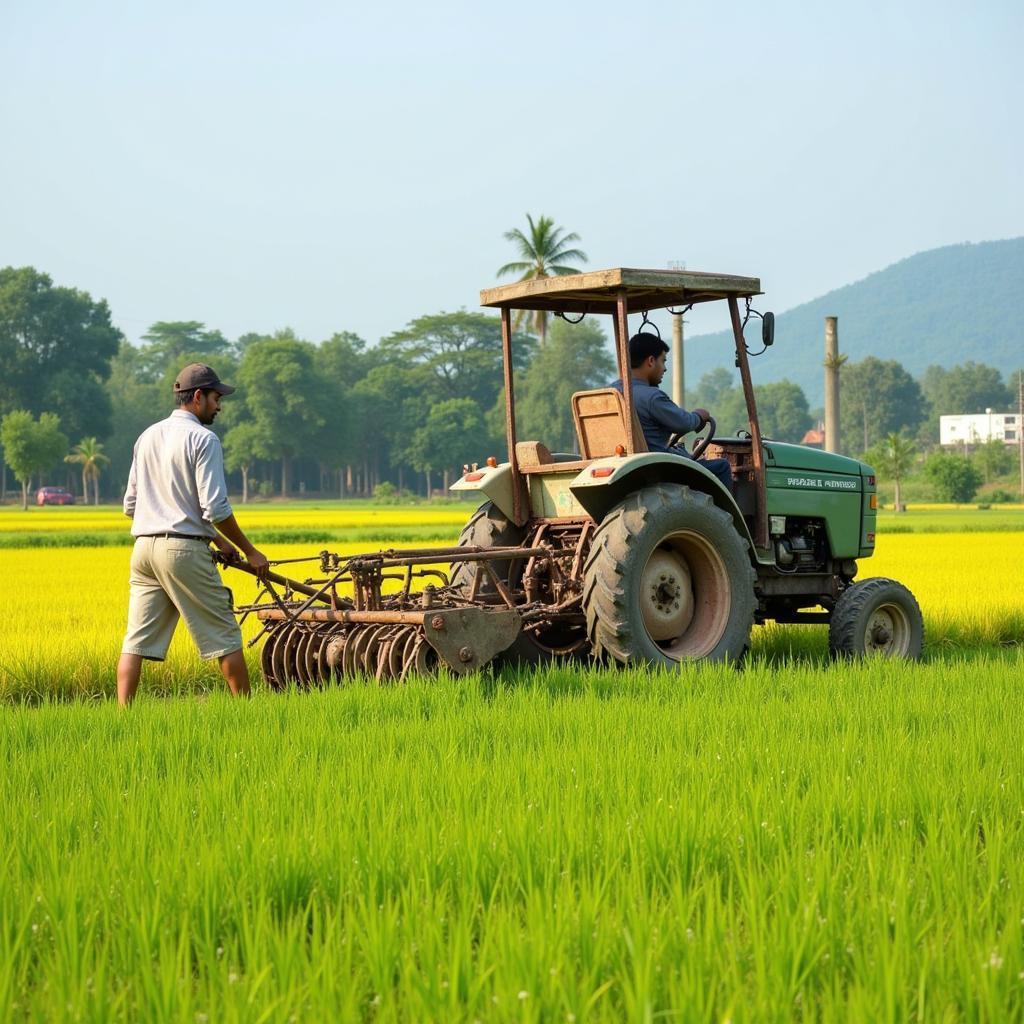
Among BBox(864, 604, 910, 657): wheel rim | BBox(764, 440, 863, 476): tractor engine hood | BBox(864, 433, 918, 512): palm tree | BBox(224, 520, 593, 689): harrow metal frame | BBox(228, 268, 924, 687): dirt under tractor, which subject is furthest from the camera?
BBox(864, 433, 918, 512): palm tree

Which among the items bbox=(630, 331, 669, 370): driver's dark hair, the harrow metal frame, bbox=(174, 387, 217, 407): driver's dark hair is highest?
bbox=(630, 331, 669, 370): driver's dark hair

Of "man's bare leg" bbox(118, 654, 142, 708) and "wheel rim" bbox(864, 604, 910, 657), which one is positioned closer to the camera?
"man's bare leg" bbox(118, 654, 142, 708)

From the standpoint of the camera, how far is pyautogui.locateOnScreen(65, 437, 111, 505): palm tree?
3273 inches

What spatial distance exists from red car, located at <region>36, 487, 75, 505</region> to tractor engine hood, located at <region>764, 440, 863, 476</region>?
74.7 m

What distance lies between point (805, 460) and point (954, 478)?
195ft

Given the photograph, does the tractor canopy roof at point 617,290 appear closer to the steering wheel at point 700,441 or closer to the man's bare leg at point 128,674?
the steering wheel at point 700,441

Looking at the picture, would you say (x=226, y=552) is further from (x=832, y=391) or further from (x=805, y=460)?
(x=832, y=391)

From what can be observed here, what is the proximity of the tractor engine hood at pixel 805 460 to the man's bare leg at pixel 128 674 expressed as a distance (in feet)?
12.8

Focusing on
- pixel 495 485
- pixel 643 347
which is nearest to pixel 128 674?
pixel 495 485

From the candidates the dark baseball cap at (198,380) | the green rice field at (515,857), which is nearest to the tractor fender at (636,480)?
the green rice field at (515,857)

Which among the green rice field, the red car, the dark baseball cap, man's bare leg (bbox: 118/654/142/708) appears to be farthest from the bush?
man's bare leg (bbox: 118/654/142/708)

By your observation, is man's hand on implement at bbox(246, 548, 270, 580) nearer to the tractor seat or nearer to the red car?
the tractor seat

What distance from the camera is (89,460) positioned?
8231cm

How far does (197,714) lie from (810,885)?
11.2 feet
